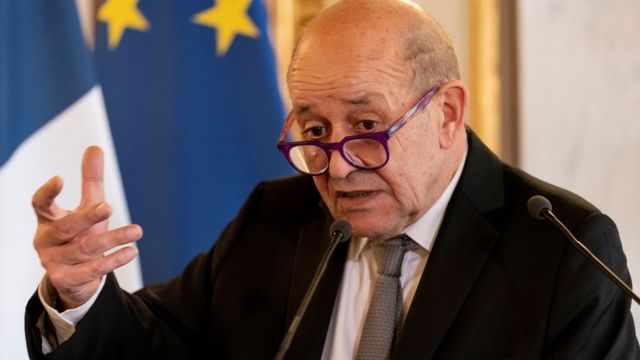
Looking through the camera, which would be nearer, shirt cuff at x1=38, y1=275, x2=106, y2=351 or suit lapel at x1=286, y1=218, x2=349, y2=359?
shirt cuff at x1=38, y1=275, x2=106, y2=351

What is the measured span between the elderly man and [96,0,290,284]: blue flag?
0.64 metres

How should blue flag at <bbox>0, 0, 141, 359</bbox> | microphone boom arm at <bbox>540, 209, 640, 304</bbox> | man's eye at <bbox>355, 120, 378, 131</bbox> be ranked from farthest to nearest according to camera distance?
1. blue flag at <bbox>0, 0, 141, 359</bbox>
2. man's eye at <bbox>355, 120, 378, 131</bbox>
3. microphone boom arm at <bbox>540, 209, 640, 304</bbox>

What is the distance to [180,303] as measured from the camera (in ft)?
6.64

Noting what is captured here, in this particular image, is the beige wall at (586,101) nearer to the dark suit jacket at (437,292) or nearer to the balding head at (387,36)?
the dark suit jacket at (437,292)

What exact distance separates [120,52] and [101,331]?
1.06 m

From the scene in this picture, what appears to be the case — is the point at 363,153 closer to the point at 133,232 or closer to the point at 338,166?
the point at 338,166

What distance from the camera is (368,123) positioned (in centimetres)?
173

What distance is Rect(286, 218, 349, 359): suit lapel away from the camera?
183 cm

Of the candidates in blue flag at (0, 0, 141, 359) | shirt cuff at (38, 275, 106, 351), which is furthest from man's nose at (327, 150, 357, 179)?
blue flag at (0, 0, 141, 359)

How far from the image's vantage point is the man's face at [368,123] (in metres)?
1.71

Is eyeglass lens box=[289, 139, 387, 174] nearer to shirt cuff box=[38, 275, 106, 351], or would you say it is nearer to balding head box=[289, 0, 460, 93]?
balding head box=[289, 0, 460, 93]

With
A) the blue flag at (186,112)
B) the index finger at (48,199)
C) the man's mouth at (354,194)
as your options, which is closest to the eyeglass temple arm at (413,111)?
the man's mouth at (354,194)

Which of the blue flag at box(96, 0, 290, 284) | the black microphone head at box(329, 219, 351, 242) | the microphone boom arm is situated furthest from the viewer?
the blue flag at box(96, 0, 290, 284)

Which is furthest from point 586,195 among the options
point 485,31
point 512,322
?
point 512,322
